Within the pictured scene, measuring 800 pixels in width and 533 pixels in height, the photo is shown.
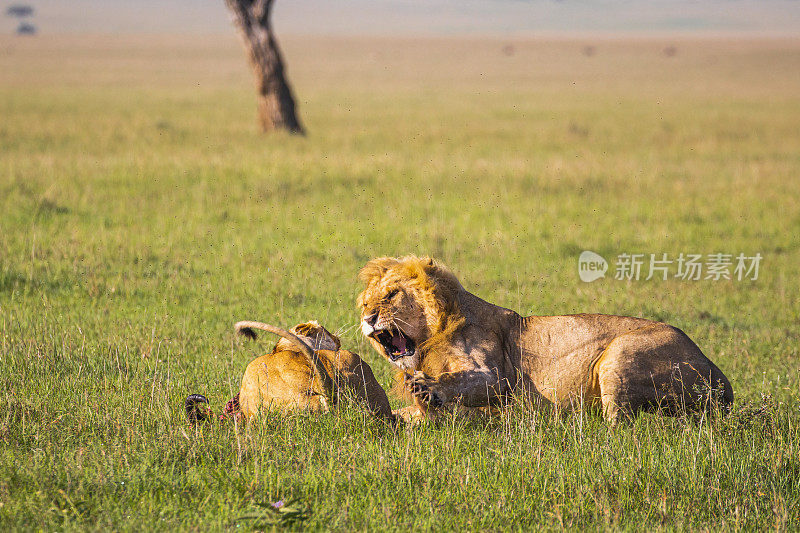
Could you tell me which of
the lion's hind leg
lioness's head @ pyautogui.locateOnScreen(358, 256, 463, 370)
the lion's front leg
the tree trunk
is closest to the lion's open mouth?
lioness's head @ pyautogui.locateOnScreen(358, 256, 463, 370)

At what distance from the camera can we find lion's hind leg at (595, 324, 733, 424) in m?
5.26

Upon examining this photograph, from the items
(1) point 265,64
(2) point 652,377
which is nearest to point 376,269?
(2) point 652,377

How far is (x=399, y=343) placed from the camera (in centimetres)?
531

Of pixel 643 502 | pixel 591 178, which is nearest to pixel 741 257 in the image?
pixel 591 178

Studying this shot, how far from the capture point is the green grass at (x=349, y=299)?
433 centimetres

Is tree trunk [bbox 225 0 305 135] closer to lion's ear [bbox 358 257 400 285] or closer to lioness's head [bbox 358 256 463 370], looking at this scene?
lion's ear [bbox 358 257 400 285]

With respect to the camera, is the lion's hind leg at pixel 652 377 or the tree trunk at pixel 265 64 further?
the tree trunk at pixel 265 64

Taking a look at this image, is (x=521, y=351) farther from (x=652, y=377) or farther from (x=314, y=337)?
(x=314, y=337)

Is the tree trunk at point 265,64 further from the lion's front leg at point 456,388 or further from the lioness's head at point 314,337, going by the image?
the lion's front leg at point 456,388

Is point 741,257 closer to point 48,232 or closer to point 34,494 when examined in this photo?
point 48,232

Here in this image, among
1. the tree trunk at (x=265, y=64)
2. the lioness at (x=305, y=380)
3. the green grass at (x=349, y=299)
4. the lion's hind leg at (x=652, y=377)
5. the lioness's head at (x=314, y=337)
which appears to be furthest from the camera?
the tree trunk at (x=265, y=64)

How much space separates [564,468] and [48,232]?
26.7 ft

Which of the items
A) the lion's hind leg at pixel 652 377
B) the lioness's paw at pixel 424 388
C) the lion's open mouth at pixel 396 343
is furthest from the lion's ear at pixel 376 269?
the lion's hind leg at pixel 652 377

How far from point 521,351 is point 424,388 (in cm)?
95
